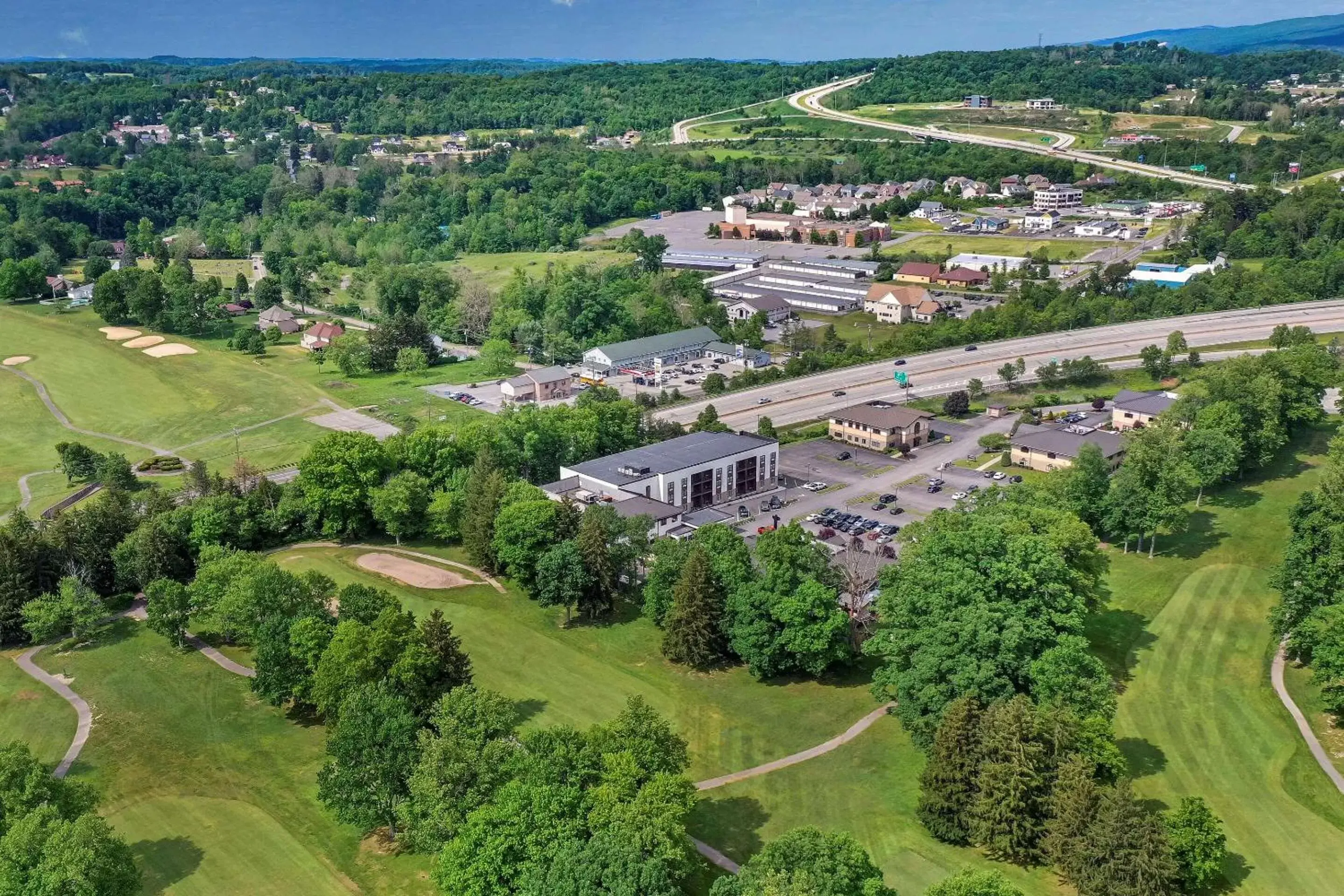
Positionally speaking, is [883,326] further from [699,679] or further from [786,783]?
[786,783]

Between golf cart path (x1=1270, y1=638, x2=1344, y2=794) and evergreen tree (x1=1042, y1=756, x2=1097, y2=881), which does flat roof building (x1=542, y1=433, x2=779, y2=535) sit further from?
evergreen tree (x1=1042, y1=756, x2=1097, y2=881)

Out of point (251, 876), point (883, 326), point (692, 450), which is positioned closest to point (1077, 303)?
point (883, 326)

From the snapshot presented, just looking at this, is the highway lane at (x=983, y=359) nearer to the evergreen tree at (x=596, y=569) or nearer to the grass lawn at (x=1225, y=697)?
the grass lawn at (x=1225, y=697)

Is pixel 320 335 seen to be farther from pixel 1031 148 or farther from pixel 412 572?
pixel 1031 148

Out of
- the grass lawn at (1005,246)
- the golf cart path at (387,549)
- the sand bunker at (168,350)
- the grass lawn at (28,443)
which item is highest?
the grass lawn at (1005,246)

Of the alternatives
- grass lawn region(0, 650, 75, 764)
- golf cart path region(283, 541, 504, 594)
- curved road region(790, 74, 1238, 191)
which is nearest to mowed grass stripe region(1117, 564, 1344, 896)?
golf cart path region(283, 541, 504, 594)

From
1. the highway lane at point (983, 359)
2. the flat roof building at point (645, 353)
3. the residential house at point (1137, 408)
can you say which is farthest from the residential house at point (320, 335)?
the residential house at point (1137, 408)

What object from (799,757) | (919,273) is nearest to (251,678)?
(799,757)
